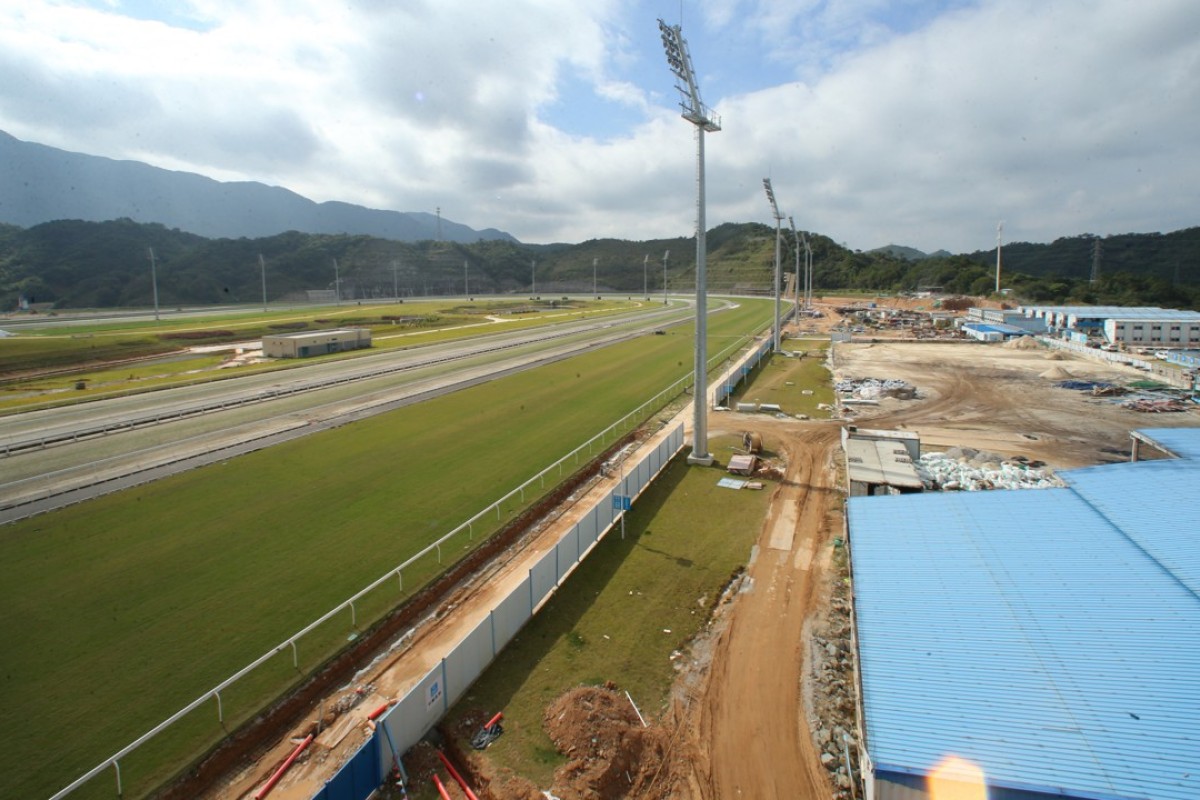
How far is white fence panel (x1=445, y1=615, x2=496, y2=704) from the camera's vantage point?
12297 millimetres

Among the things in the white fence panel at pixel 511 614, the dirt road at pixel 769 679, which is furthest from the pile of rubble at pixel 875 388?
the white fence panel at pixel 511 614

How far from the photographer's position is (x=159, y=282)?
132125 millimetres

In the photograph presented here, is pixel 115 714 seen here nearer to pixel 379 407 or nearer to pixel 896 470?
pixel 896 470

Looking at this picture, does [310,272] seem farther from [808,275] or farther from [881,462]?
[881,462]

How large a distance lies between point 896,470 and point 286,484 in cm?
2351

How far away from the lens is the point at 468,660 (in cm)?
1286

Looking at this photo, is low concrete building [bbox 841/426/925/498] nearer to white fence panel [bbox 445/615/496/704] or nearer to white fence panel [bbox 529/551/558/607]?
white fence panel [bbox 529/551/558/607]

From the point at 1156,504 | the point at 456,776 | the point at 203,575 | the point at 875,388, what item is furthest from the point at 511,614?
the point at 875,388

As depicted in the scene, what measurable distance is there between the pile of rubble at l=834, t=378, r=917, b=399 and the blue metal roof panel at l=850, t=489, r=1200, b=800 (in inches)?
1162

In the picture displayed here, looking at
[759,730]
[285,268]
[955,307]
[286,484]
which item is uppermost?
[285,268]

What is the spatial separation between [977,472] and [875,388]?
2125cm

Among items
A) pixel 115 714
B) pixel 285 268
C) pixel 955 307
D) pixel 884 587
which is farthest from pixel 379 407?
pixel 285 268

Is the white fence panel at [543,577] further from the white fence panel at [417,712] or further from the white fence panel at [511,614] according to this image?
the white fence panel at [417,712]

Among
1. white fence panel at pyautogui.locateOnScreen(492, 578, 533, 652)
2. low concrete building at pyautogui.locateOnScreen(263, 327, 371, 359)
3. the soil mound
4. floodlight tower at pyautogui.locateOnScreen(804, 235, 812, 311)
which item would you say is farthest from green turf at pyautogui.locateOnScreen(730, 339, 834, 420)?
floodlight tower at pyautogui.locateOnScreen(804, 235, 812, 311)
